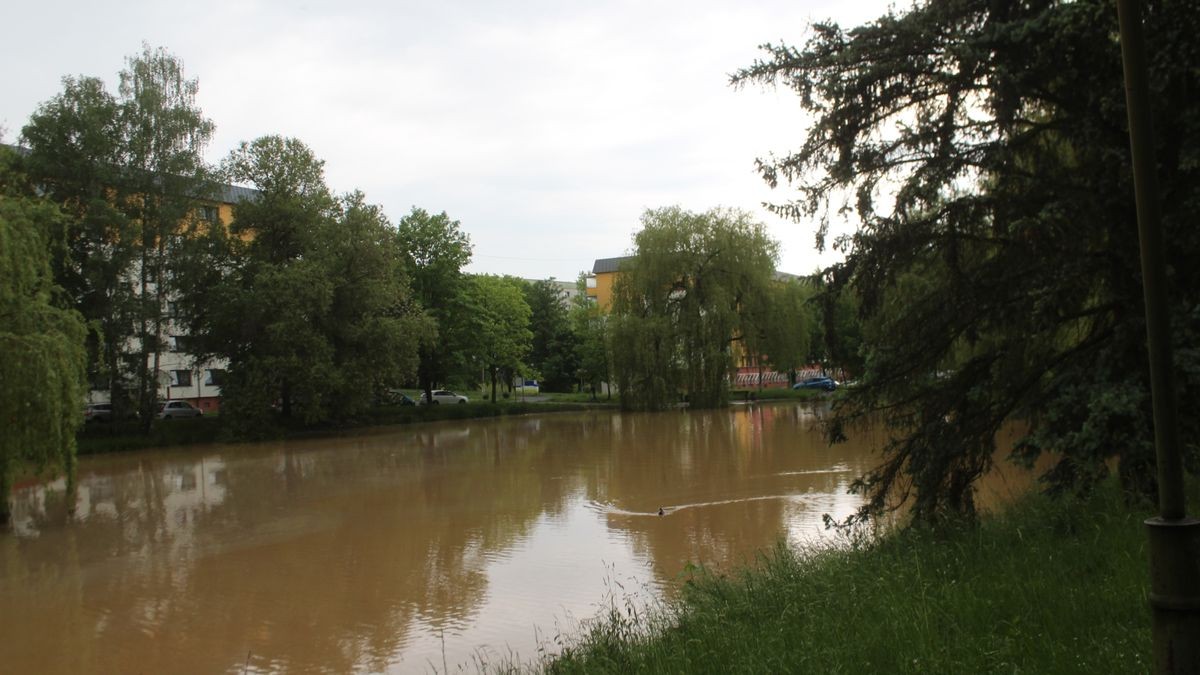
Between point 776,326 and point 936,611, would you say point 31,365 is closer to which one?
point 936,611

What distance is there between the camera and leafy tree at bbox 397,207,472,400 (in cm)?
4941

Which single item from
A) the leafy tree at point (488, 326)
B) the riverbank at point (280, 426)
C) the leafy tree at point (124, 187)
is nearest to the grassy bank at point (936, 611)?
the riverbank at point (280, 426)

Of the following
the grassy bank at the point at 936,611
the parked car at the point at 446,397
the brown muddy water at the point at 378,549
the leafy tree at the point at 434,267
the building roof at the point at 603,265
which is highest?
the building roof at the point at 603,265

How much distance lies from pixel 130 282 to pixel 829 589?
35.2m

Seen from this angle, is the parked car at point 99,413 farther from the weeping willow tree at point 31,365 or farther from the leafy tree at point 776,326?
the leafy tree at point 776,326

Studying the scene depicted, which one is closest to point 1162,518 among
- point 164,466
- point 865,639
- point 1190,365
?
point 865,639

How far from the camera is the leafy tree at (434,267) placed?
49406 millimetres

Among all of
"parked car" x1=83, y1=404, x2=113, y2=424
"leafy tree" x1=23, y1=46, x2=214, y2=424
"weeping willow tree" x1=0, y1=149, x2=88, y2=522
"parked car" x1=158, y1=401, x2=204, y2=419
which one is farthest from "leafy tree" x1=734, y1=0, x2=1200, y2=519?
"parked car" x1=158, y1=401, x2=204, y2=419

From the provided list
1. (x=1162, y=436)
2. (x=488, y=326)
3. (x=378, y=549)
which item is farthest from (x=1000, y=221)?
(x=488, y=326)

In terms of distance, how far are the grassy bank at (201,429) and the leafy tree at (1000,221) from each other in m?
32.2

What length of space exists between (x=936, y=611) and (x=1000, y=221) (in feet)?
14.6

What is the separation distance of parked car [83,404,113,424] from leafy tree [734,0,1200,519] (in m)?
36.0

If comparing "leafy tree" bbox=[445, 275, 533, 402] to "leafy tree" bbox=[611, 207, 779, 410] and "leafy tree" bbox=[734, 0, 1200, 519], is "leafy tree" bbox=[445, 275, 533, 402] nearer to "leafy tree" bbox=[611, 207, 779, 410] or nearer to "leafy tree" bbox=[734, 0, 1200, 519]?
"leafy tree" bbox=[611, 207, 779, 410]

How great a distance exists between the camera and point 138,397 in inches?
1427
